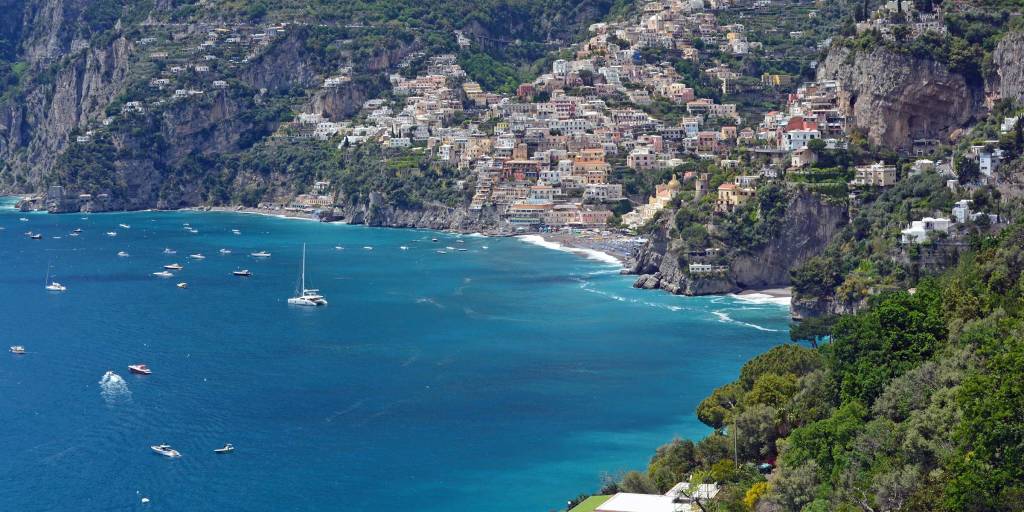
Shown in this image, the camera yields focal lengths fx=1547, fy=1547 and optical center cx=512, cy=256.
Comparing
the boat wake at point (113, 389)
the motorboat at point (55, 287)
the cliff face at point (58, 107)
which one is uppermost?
the cliff face at point (58, 107)

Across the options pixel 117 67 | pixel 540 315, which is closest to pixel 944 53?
pixel 540 315

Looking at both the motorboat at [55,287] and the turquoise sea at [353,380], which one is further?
the motorboat at [55,287]

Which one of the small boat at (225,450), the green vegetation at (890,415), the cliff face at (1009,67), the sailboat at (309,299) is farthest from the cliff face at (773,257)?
the small boat at (225,450)

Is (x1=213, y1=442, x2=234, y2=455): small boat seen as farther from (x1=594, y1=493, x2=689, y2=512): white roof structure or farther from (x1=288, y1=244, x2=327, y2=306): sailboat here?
(x1=288, y1=244, x2=327, y2=306): sailboat

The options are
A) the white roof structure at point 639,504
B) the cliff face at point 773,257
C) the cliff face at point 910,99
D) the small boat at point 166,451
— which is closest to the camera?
the white roof structure at point 639,504

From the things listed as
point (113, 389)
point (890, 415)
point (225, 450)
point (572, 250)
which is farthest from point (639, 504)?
point (572, 250)

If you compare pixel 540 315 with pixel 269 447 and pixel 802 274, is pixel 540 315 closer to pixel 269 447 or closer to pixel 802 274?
pixel 802 274

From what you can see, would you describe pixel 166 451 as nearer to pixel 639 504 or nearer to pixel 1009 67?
pixel 639 504

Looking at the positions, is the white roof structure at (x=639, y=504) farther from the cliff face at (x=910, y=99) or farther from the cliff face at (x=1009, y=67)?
the cliff face at (x=910, y=99)
